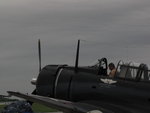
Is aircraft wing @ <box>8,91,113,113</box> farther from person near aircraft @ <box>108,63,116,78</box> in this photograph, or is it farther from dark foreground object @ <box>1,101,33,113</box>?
dark foreground object @ <box>1,101,33,113</box>

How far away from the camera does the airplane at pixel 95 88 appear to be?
502 inches

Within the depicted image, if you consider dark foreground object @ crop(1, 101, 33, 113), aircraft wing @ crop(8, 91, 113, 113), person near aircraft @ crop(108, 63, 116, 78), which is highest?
person near aircraft @ crop(108, 63, 116, 78)

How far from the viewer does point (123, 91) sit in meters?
13.2

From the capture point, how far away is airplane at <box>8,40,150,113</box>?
41.8 feet

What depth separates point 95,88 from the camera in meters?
14.5

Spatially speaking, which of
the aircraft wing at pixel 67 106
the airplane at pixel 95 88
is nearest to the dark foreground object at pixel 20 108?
the airplane at pixel 95 88

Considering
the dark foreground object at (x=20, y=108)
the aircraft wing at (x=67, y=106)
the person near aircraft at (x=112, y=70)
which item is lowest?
the dark foreground object at (x=20, y=108)

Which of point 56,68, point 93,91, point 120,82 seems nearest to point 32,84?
point 56,68

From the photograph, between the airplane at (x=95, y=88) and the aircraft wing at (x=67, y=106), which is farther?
the airplane at (x=95, y=88)

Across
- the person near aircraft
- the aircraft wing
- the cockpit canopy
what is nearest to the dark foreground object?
the aircraft wing

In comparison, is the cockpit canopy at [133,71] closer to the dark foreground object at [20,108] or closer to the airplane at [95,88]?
the airplane at [95,88]

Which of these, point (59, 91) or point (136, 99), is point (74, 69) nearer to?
point (59, 91)

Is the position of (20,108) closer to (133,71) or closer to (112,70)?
(112,70)

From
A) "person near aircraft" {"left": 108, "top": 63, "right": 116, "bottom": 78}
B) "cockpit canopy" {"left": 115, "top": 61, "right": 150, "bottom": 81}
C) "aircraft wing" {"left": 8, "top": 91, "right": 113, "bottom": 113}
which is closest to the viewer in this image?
"aircraft wing" {"left": 8, "top": 91, "right": 113, "bottom": 113}
